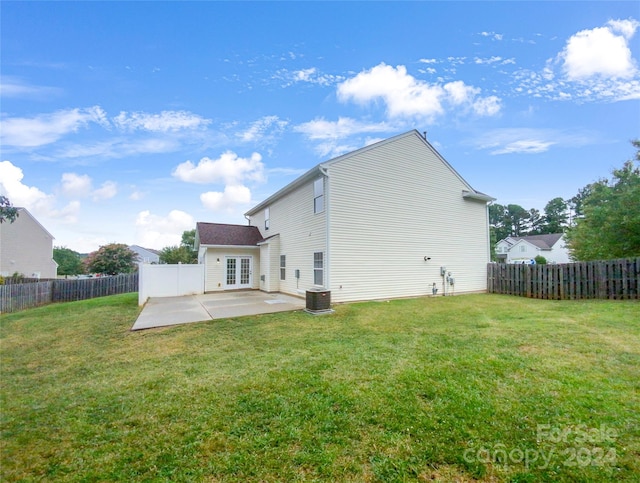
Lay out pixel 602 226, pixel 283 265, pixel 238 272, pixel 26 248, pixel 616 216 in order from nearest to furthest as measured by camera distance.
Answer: pixel 616 216
pixel 602 226
pixel 283 265
pixel 238 272
pixel 26 248

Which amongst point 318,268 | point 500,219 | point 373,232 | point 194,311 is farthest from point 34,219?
point 500,219

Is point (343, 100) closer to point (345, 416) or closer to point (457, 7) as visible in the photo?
point (457, 7)

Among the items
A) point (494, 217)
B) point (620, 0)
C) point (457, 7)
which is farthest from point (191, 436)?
point (494, 217)

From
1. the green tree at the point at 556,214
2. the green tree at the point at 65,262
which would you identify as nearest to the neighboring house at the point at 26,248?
the green tree at the point at 65,262

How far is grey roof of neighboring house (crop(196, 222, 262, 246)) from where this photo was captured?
15320 mm

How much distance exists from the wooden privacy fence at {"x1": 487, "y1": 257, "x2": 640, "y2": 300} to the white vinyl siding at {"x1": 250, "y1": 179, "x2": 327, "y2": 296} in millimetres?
8921

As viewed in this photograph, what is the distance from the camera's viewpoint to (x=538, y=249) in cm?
4000

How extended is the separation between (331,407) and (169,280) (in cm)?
1258

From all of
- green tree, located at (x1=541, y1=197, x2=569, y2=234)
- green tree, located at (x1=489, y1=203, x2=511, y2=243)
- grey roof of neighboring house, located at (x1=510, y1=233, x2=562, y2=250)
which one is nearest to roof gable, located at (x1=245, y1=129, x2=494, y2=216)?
grey roof of neighboring house, located at (x1=510, y1=233, x2=562, y2=250)

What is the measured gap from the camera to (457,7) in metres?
9.67

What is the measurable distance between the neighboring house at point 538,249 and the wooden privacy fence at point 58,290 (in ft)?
154

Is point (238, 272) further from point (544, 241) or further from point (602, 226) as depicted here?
point (544, 241)

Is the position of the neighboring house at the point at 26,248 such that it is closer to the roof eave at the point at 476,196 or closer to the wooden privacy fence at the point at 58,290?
the wooden privacy fence at the point at 58,290

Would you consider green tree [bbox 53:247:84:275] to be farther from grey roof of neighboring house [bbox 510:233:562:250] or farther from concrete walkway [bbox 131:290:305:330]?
grey roof of neighboring house [bbox 510:233:562:250]
